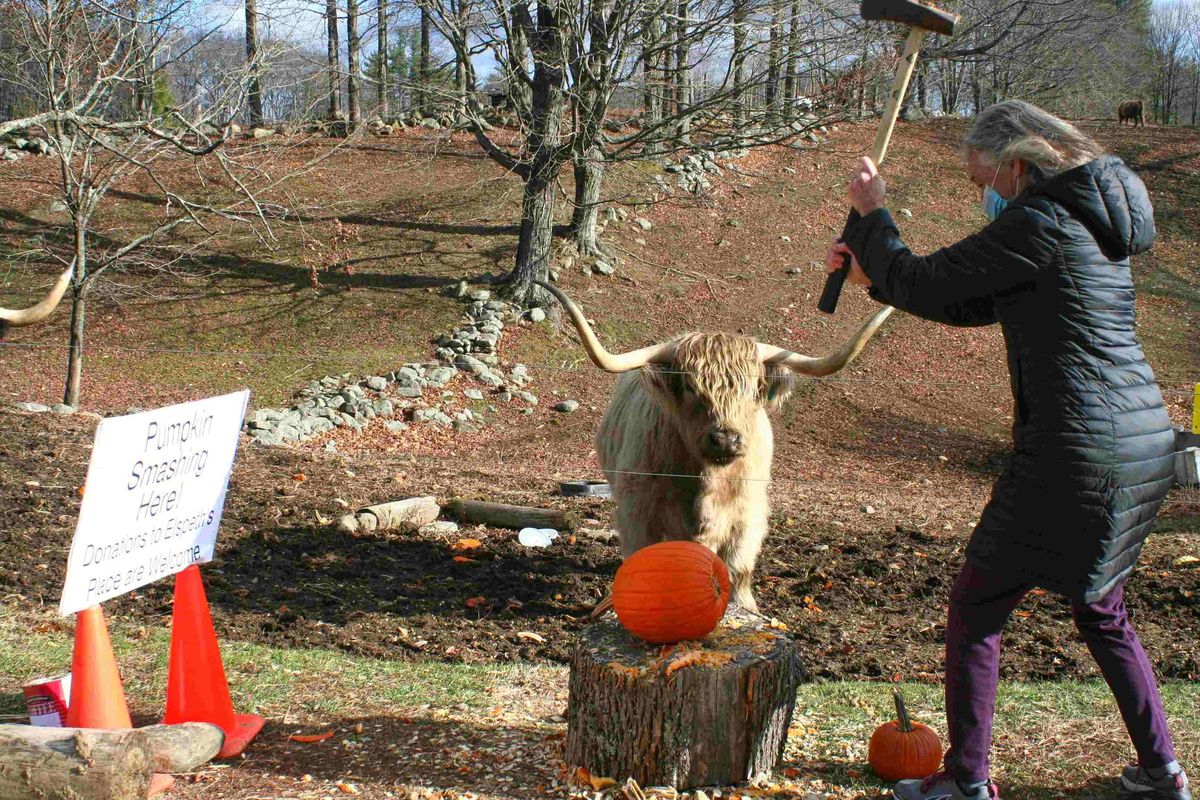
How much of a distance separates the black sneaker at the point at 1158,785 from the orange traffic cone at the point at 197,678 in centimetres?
346

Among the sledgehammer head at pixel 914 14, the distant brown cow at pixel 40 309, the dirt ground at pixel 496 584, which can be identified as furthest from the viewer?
the dirt ground at pixel 496 584

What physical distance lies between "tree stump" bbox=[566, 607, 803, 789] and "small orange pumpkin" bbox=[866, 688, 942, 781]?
1.27ft

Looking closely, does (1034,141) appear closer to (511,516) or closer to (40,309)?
(40,309)

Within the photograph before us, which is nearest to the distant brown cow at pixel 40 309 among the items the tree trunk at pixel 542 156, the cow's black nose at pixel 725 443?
the cow's black nose at pixel 725 443

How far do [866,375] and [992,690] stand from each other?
1340 cm

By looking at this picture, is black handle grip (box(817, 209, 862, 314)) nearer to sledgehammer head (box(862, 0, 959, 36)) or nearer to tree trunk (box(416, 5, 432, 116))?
sledgehammer head (box(862, 0, 959, 36))

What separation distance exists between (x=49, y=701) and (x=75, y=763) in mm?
911

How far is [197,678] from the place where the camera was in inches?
173

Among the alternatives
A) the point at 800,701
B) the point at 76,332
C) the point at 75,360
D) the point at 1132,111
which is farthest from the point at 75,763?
the point at 1132,111

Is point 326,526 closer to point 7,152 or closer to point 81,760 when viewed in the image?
point 81,760

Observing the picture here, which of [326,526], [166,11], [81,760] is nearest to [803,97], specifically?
[166,11]

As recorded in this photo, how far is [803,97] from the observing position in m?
14.5

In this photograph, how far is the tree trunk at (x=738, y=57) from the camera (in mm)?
14797

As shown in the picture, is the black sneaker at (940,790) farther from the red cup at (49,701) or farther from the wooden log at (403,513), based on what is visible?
the wooden log at (403,513)
